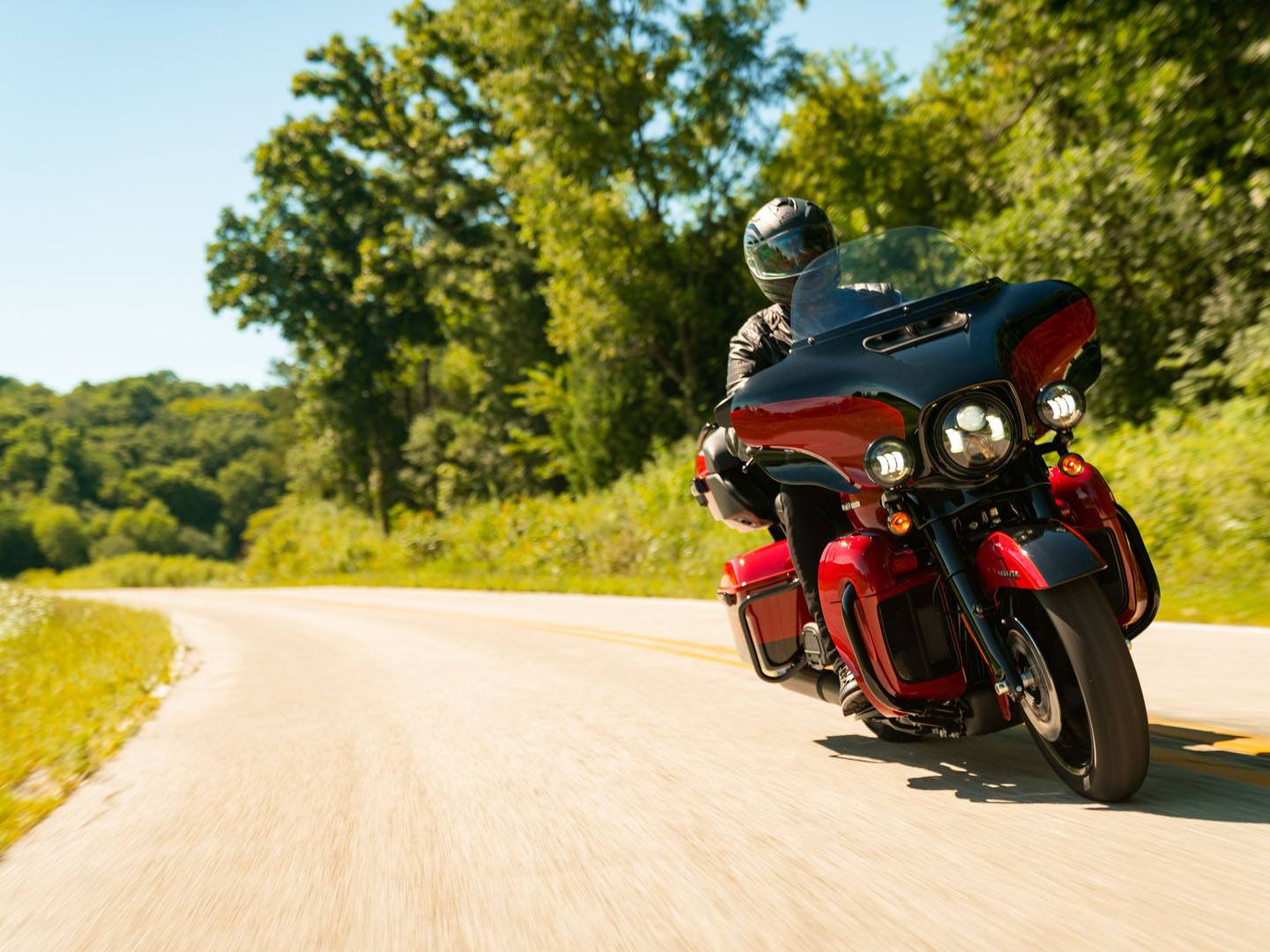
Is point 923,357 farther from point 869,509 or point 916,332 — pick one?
point 869,509

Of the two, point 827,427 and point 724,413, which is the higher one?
point 724,413

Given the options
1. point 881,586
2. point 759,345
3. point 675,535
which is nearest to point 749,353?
point 759,345

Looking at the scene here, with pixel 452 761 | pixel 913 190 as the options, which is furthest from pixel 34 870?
pixel 913 190

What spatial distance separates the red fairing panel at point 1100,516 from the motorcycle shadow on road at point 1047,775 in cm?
54

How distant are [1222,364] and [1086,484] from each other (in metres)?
11.1

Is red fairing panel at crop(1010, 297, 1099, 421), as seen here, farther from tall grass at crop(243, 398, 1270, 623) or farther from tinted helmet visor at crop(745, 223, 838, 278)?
tall grass at crop(243, 398, 1270, 623)

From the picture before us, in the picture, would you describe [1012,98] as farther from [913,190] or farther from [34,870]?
[34,870]

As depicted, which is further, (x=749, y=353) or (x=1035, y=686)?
(x=749, y=353)

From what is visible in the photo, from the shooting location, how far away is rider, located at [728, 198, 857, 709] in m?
4.25

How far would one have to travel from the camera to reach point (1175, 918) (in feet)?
7.84

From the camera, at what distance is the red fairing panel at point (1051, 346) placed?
136 inches

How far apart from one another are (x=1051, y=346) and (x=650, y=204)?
24014 mm

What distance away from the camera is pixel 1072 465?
359 cm

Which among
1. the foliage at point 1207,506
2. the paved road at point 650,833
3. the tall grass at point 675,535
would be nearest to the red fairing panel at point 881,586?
the paved road at point 650,833
